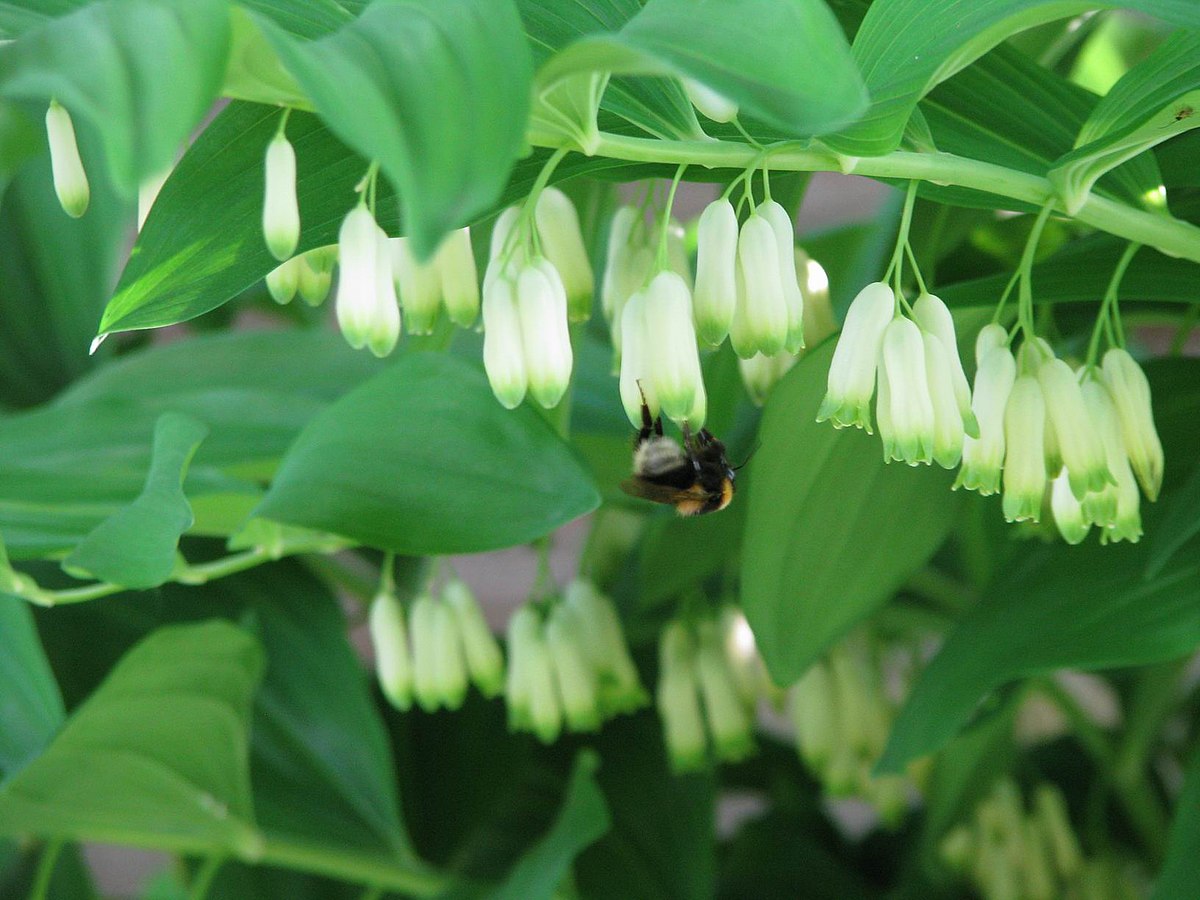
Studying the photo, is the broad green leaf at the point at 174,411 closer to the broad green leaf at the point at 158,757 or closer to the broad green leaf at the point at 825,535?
→ the broad green leaf at the point at 158,757

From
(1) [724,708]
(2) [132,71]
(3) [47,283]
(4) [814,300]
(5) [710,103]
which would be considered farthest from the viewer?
(3) [47,283]

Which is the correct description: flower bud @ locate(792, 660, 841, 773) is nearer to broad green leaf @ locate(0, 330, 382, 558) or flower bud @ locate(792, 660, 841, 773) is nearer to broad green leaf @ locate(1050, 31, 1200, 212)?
broad green leaf @ locate(0, 330, 382, 558)

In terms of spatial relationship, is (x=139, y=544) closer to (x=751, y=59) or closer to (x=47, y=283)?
(x=751, y=59)

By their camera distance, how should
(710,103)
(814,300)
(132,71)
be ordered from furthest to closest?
(814,300), (710,103), (132,71)

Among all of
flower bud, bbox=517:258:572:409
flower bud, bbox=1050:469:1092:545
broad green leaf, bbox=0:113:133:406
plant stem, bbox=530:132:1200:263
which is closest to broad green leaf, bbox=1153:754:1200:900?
flower bud, bbox=1050:469:1092:545

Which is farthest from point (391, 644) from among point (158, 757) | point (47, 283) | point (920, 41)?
point (47, 283)

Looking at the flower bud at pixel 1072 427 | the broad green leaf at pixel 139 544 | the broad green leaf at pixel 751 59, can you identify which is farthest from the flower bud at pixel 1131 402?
the broad green leaf at pixel 139 544

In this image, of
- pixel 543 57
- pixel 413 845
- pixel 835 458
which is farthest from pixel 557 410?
pixel 413 845
